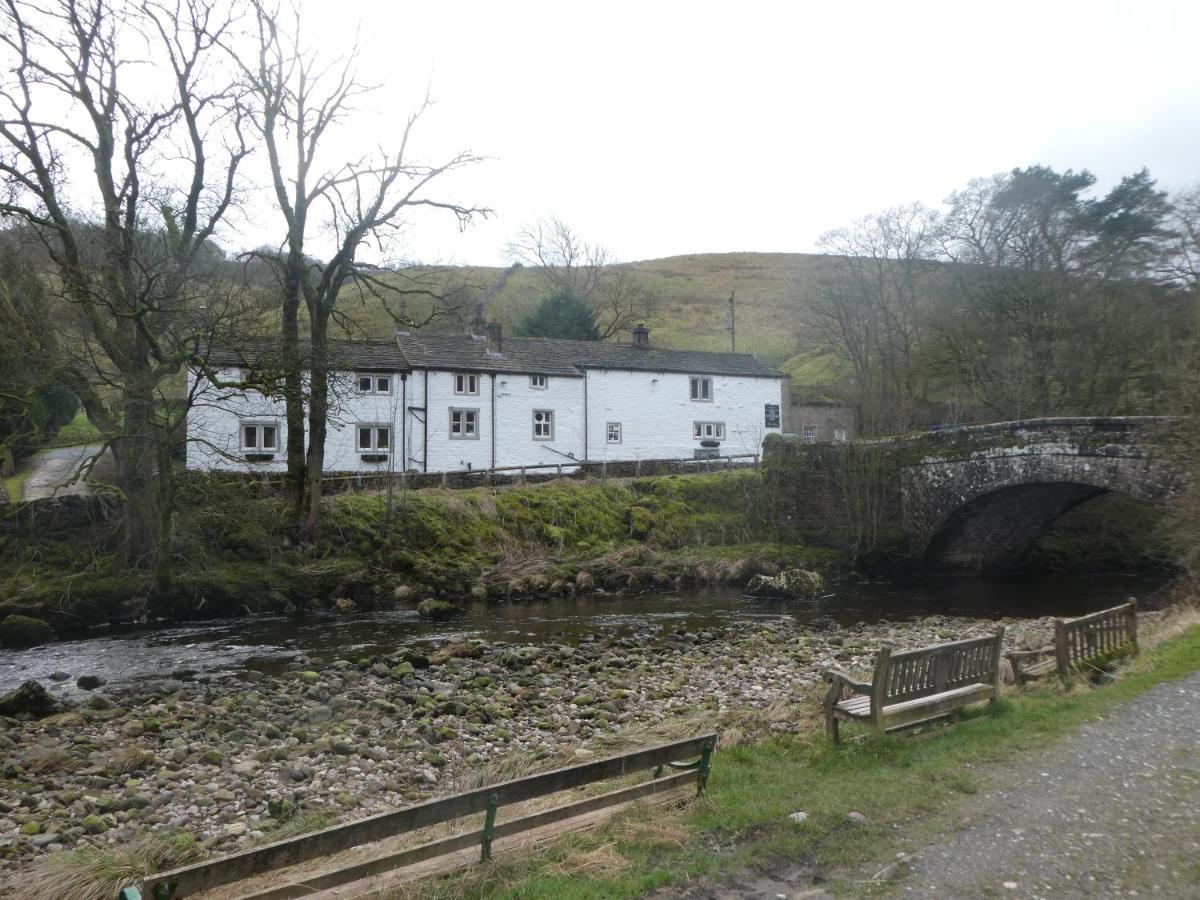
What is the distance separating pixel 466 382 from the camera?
3734cm

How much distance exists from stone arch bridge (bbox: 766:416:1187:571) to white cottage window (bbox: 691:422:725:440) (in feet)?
29.0

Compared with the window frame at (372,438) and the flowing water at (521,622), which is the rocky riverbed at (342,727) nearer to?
the flowing water at (521,622)

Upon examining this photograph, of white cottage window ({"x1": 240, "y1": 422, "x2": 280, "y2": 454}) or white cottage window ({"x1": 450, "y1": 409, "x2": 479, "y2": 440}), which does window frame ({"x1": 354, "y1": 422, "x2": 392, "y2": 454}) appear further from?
white cottage window ({"x1": 240, "y1": 422, "x2": 280, "y2": 454})

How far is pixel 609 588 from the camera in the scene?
1042 inches

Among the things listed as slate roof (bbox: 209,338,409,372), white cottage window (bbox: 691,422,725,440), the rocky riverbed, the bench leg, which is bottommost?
the rocky riverbed

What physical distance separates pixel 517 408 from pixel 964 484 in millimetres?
19230

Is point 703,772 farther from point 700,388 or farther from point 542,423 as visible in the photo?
point 700,388

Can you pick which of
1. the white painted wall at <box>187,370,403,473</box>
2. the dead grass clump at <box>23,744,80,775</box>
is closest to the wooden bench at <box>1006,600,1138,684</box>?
the dead grass clump at <box>23,744,80,775</box>

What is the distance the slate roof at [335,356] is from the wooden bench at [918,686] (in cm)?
1655

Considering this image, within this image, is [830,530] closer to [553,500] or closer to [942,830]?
[553,500]

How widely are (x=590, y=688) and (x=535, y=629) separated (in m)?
6.20

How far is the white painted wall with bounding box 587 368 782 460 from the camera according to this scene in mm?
40906

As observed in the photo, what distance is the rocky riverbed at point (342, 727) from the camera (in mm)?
8344

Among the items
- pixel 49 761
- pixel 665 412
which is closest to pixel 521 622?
pixel 49 761
